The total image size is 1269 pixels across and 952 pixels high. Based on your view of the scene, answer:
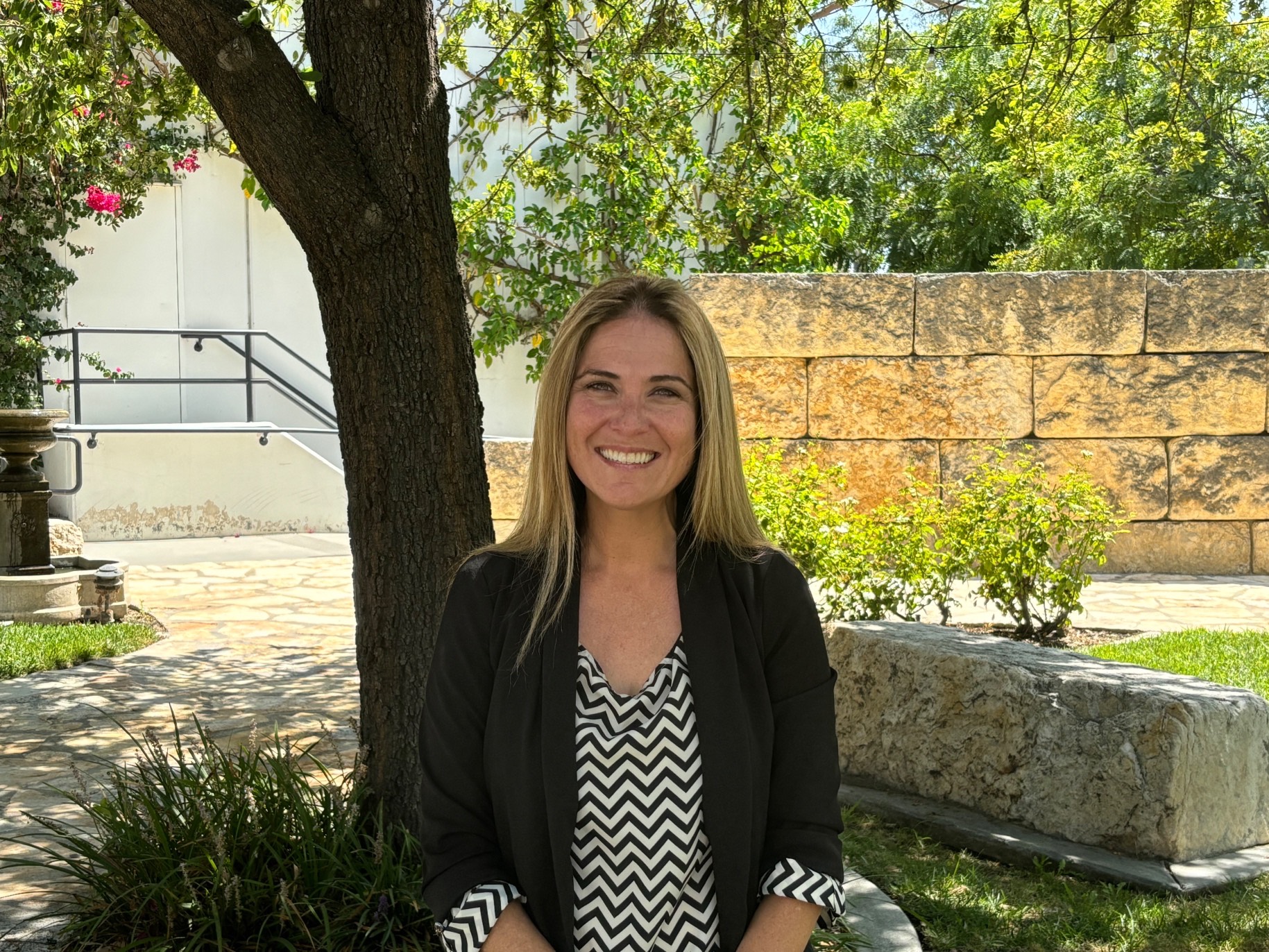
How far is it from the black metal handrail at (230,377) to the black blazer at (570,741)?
955 centimetres

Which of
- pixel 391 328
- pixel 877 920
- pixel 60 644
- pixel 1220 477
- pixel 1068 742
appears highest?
pixel 391 328

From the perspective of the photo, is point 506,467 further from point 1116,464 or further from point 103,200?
point 103,200

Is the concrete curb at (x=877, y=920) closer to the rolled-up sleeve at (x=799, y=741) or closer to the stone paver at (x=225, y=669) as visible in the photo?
the rolled-up sleeve at (x=799, y=741)

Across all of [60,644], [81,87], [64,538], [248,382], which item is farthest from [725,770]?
[248,382]

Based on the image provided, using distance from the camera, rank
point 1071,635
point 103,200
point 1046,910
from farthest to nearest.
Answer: point 103,200, point 1071,635, point 1046,910

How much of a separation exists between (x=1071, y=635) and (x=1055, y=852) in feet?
10.2

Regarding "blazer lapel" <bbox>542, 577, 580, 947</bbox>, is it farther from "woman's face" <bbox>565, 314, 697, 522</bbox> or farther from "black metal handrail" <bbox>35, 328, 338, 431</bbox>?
"black metal handrail" <bbox>35, 328, 338, 431</bbox>

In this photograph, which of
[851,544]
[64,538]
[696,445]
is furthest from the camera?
[64,538]

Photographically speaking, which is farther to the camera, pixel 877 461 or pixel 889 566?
pixel 877 461

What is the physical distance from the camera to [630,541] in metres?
2.15

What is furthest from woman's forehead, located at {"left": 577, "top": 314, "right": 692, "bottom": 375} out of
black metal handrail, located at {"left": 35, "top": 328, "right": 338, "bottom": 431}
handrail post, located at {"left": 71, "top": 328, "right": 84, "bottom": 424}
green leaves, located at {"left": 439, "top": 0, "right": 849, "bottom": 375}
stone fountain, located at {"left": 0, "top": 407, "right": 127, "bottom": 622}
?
handrail post, located at {"left": 71, "top": 328, "right": 84, "bottom": 424}

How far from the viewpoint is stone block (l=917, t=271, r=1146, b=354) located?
8.66 metres

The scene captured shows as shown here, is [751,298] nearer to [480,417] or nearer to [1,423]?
[1,423]

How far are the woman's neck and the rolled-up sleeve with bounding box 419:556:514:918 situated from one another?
0.25 meters
